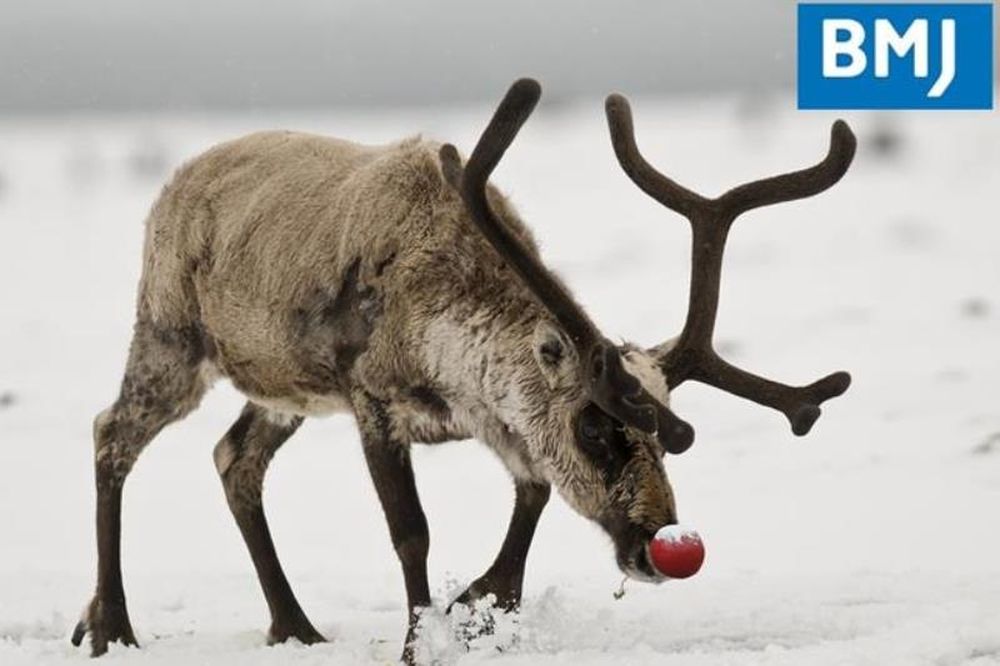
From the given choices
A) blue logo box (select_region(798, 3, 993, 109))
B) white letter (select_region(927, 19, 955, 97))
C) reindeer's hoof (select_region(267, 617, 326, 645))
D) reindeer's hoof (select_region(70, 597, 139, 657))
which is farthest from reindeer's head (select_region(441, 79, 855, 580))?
white letter (select_region(927, 19, 955, 97))

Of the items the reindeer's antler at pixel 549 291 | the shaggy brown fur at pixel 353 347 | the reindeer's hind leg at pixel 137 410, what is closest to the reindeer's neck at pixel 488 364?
the shaggy brown fur at pixel 353 347

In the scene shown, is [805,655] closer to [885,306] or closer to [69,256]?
[885,306]

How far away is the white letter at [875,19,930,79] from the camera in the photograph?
67.6ft

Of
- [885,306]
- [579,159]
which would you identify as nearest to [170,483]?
[885,306]

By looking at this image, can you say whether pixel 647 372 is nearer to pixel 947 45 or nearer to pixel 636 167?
pixel 636 167

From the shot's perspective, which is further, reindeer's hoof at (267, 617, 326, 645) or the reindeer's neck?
reindeer's hoof at (267, 617, 326, 645)

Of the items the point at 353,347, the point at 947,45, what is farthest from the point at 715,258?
the point at 947,45

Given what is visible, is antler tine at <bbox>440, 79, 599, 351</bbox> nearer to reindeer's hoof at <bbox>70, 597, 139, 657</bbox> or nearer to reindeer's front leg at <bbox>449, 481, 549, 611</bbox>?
reindeer's front leg at <bbox>449, 481, 549, 611</bbox>

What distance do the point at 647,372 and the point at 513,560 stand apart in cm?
110

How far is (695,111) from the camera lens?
51.6m

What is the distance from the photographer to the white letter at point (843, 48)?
18.9m

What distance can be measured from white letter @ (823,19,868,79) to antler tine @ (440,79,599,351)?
11623 millimetres

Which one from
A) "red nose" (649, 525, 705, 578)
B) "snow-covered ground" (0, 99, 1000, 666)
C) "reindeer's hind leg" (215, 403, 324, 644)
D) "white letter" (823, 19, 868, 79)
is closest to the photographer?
"red nose" (649, 525, 705, 578)

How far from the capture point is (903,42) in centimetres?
2134
